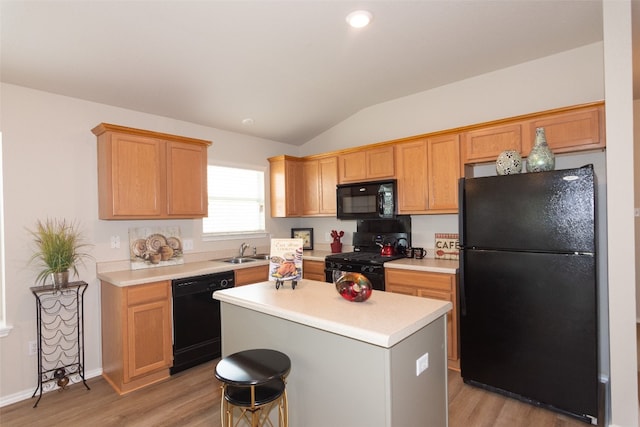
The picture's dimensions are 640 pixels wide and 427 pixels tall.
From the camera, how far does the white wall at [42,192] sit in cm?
266

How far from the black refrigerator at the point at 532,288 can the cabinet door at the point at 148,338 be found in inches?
101

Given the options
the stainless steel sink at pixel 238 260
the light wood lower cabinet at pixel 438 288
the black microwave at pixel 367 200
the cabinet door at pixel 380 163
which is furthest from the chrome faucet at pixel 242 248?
the light wood lower cabinet at pixel 438 288

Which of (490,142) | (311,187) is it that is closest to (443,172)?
(490,142)

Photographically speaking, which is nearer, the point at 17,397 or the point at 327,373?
the point at 327,373

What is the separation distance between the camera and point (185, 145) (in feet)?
11.3

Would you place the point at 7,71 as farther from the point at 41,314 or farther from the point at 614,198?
the point at 614,198

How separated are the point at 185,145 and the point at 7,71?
4.56ft

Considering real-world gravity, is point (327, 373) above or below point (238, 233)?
below

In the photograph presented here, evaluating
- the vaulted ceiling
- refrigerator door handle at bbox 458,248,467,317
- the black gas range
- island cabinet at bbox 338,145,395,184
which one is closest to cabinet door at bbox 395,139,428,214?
island cabinet at bbox 338,145,395,184

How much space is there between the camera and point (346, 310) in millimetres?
1686

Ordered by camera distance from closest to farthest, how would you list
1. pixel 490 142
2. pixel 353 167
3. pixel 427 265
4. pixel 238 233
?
1. pixel 490 142
2. pixel 427 265
3. pixel 353 167
4. pixel 238 233

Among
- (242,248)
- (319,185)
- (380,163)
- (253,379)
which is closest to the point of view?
(253,379)

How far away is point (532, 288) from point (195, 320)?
2855mm

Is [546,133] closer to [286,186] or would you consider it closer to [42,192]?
[286,186]
